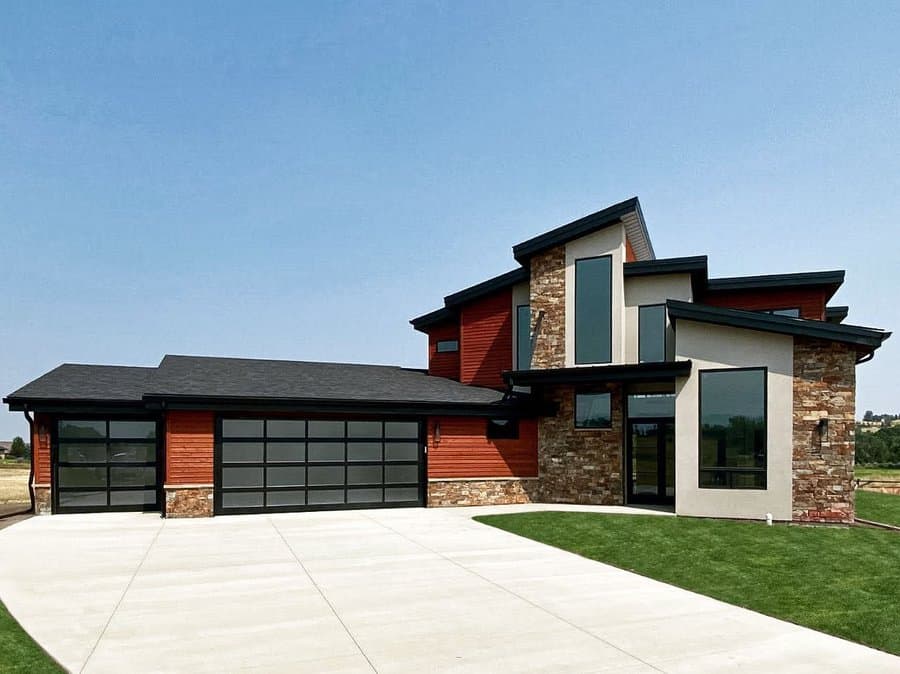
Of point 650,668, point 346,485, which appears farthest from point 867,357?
point 346,485

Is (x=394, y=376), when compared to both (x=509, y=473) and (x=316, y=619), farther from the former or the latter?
(x=316, y=619)

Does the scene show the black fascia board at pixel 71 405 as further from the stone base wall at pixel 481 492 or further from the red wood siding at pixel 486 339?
the red wood siding at pixel 486 339

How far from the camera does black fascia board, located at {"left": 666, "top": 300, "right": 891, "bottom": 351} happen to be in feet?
44.6

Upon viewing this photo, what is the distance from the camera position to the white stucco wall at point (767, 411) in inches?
563

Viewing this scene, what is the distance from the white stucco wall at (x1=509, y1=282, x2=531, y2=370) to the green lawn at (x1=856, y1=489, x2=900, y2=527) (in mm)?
10252

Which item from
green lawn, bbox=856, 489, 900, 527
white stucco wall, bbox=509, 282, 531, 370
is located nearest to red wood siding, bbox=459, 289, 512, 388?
white stucco wall, bbox=509, 282, 531, 370

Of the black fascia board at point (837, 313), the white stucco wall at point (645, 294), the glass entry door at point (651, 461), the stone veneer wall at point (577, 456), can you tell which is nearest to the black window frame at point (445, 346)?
the stone veneer wall at point (577, 456)

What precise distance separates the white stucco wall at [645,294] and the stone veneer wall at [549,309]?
73.5 inches

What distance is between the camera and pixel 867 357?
1446 centimetres

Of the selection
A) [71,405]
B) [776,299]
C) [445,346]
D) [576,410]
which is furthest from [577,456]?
[71,405]

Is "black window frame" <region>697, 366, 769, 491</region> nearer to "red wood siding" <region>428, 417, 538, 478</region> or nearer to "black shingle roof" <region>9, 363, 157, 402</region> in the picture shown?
"red wood siding" <region>428, 417, 538, 478</region>

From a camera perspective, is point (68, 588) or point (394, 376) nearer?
point (68, 588)

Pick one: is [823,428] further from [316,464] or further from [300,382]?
[300,382]

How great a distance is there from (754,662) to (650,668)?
3.53 feet
